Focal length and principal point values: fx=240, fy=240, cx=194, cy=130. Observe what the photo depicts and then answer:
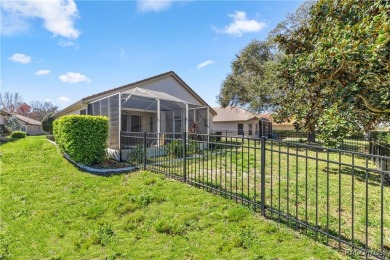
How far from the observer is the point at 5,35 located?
33.9 feet

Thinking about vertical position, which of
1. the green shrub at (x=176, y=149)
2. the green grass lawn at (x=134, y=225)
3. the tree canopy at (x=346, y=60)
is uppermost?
the tree canopy at (x=346, y=60)

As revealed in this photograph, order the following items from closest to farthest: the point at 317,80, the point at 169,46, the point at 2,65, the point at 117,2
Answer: the point at 317,80 < the point at 117,2 < the point at 2,65 < the point at 169,46

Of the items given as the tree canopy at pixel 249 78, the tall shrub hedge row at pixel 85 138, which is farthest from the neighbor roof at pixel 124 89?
the tree canopy at pixel 249 78

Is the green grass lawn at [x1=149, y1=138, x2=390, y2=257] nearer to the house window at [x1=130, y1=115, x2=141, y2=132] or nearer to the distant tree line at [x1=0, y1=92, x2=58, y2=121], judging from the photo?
the house window at [x1=130, y1=115, x2=141, y2=132]

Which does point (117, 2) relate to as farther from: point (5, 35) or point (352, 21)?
point (352, 21)

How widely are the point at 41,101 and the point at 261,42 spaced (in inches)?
2866

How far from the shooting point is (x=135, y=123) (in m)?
17.0

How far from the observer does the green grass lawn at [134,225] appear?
369 centimetres

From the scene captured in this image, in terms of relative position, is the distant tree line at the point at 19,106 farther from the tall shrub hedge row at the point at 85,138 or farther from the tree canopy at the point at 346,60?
the tree canopy at the point at 346,60

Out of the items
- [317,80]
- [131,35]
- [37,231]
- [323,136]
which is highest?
[131,35]

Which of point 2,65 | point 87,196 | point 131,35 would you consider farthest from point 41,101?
point 87,196

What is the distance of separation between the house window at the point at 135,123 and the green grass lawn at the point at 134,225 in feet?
32.4

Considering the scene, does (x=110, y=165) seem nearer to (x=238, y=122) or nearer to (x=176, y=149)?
(x=176, y=149)

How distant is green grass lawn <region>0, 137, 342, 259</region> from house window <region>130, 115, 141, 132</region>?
987 cm
